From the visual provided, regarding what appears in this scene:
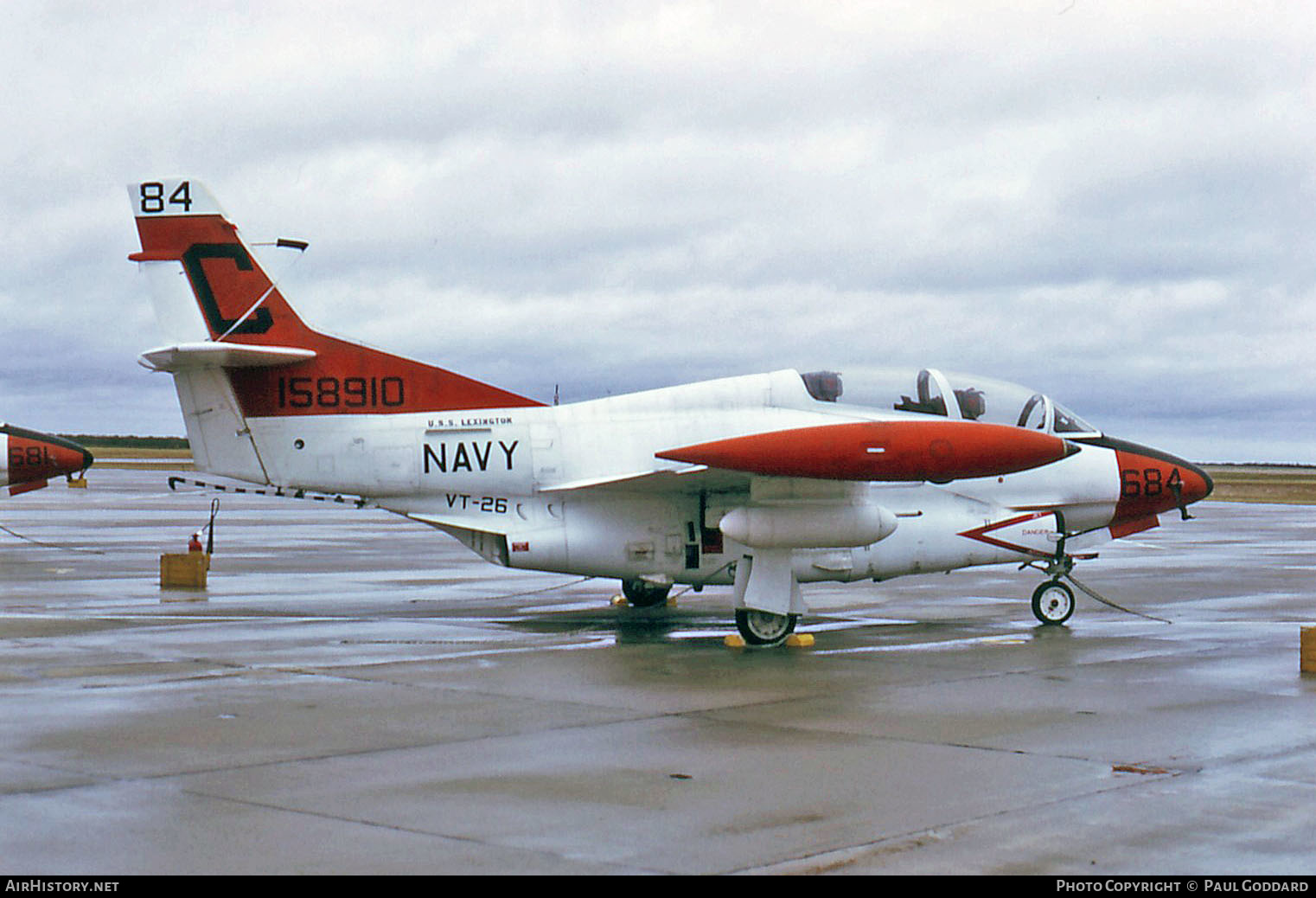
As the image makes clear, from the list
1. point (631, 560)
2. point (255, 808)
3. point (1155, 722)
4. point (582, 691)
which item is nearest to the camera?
point (255, 808)

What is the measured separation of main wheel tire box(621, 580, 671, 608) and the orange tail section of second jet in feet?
12.1

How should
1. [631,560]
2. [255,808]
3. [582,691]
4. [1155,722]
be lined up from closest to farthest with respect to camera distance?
[255,808] → [1155,722] → [582,691] → [631,560]

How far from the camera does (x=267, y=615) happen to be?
17.2 meters

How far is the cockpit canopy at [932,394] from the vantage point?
15.6m

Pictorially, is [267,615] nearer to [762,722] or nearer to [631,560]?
[631,560]

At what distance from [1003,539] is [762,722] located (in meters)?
6.84

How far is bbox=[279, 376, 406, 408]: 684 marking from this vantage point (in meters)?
15.8

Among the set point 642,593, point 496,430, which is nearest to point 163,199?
point 496,430

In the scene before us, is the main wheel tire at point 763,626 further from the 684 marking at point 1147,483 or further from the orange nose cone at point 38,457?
the orange nose cone at point 38,457

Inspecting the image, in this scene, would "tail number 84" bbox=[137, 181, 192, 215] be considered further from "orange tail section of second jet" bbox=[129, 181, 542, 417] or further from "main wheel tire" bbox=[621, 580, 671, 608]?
"main wheel tire" bbox=[621, 580, 671, 608]

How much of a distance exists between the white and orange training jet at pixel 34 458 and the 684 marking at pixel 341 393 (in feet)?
36.1

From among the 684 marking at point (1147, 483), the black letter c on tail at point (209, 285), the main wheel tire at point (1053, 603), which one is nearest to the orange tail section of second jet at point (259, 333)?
the black letter c on tail at point (209, 285)

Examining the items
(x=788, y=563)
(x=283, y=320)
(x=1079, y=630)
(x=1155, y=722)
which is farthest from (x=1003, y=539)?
(x=283, y=320)

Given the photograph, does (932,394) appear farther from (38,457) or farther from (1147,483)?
(38,457)
